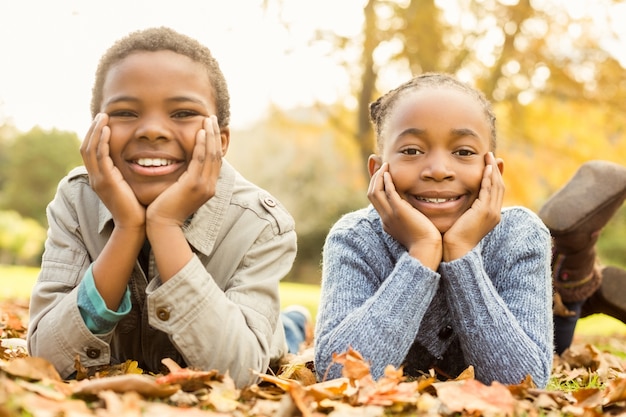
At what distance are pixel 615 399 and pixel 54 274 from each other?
2107mm

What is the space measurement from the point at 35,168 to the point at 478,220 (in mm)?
31858

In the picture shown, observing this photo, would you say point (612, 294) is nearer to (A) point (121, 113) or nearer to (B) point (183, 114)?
(B) point (183, 114)

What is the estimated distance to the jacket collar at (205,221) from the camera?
2.73 m

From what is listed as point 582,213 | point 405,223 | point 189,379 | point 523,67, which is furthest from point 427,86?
point 523,67

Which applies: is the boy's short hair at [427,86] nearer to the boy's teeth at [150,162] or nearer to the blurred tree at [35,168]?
the boy's teeth at [150,162]

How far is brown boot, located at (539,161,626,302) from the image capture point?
4281 millimetres

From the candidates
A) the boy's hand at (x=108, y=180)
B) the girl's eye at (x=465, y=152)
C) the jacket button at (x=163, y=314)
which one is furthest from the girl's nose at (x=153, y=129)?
the girl's eye at (x=465, y=152)

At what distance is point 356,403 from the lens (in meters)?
2.09

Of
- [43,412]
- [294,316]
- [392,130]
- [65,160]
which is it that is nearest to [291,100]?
[294,316]

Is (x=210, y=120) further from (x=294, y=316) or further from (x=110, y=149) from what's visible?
(x=294, y=316)

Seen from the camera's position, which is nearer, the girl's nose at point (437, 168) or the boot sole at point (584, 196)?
the girl's nose at point (437, 168)

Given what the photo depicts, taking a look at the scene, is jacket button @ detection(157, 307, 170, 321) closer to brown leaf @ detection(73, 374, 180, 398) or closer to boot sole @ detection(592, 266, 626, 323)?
brown leaf @ detection(73, 374, 180, 398)

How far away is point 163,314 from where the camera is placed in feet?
7.89

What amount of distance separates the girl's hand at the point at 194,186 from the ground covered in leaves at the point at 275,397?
0.55 metres
